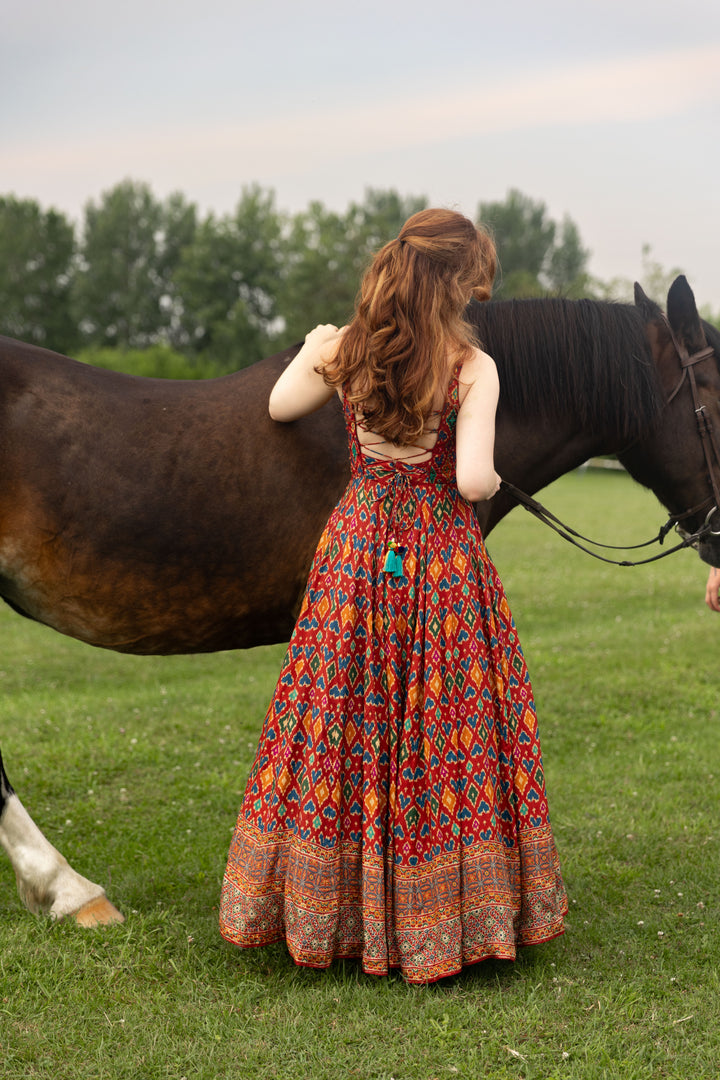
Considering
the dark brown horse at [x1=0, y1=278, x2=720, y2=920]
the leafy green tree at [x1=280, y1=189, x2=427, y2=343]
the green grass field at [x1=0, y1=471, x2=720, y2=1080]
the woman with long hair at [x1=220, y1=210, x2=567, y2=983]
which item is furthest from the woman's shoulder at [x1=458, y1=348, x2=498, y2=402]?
the leafy green tree at [x1=280, y1=189, x2=427, y2=343]

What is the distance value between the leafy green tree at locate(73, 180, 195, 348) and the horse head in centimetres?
6112

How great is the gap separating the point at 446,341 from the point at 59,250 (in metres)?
59.8

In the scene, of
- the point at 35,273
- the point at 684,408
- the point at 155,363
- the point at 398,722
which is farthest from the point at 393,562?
the point at 35,273

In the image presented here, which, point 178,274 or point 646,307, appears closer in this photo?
point 646,307

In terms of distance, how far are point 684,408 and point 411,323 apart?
1.60 m

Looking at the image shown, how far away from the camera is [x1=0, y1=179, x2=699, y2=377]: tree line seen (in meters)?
57.1

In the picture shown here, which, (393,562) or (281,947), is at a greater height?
(393,562)

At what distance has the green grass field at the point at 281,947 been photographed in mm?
2936

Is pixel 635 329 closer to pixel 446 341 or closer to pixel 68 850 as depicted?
pixel 446 341

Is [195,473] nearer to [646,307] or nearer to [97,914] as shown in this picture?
[97,914]

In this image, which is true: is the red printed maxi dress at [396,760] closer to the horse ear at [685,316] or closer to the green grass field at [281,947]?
the green grass field at [281,947]

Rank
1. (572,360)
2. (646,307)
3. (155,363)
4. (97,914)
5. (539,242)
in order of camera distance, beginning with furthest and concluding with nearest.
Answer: (539,242), (155,363), (646,307), (572,360), (97,914)

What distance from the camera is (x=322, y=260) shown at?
61188 millimetres

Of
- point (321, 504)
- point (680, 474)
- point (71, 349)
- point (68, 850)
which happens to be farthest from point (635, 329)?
point (71, 349)
